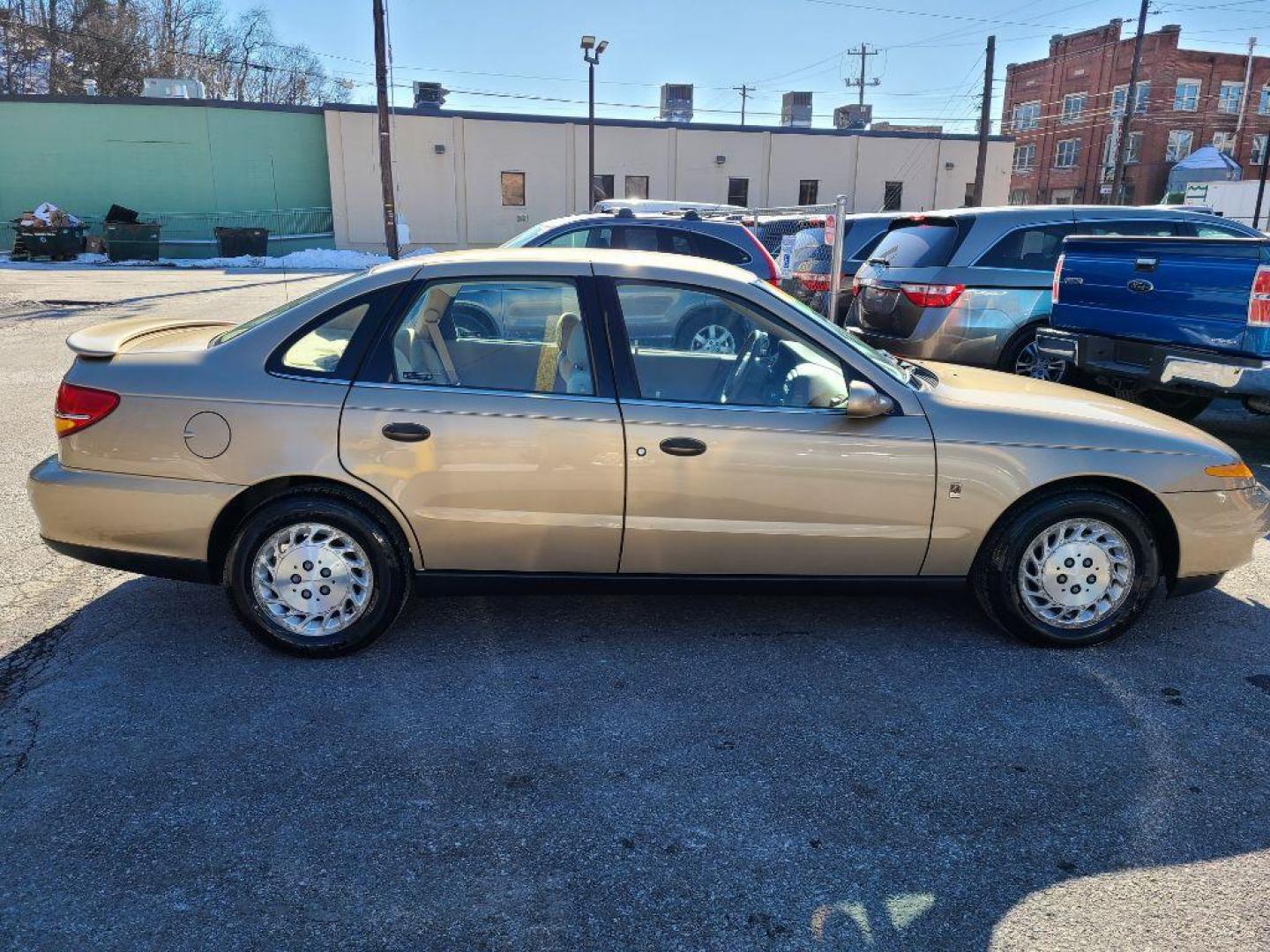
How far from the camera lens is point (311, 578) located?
3764 mm

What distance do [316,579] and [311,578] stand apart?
18 millimetres

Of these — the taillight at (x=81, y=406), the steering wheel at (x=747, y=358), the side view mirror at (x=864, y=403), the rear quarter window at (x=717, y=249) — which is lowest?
the taillight at (x=81, y=406)

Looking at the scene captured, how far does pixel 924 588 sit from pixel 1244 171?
6122cm

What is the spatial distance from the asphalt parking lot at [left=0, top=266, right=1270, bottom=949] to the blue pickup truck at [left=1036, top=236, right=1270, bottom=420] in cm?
216

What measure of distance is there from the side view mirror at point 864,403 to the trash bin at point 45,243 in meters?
32.3

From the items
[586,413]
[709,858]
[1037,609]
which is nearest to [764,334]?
[586,413]

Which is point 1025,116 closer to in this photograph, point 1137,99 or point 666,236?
point 1137,99

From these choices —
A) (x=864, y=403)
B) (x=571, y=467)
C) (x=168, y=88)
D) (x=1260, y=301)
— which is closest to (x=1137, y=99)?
(x=168, y=88)

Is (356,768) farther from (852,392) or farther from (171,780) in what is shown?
(852,392)

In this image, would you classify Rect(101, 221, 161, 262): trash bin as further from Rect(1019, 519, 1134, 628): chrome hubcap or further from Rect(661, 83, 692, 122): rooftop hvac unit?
Rect(1019, 519, 1134, 628): chrome hubcap

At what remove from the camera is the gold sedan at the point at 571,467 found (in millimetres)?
3689

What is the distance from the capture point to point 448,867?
8.58 ft

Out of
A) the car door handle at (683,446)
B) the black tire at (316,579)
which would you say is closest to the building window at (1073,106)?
the car door handle at (683,446)

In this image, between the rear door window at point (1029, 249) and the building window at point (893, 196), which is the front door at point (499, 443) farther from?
the building window at point (893, 196)
